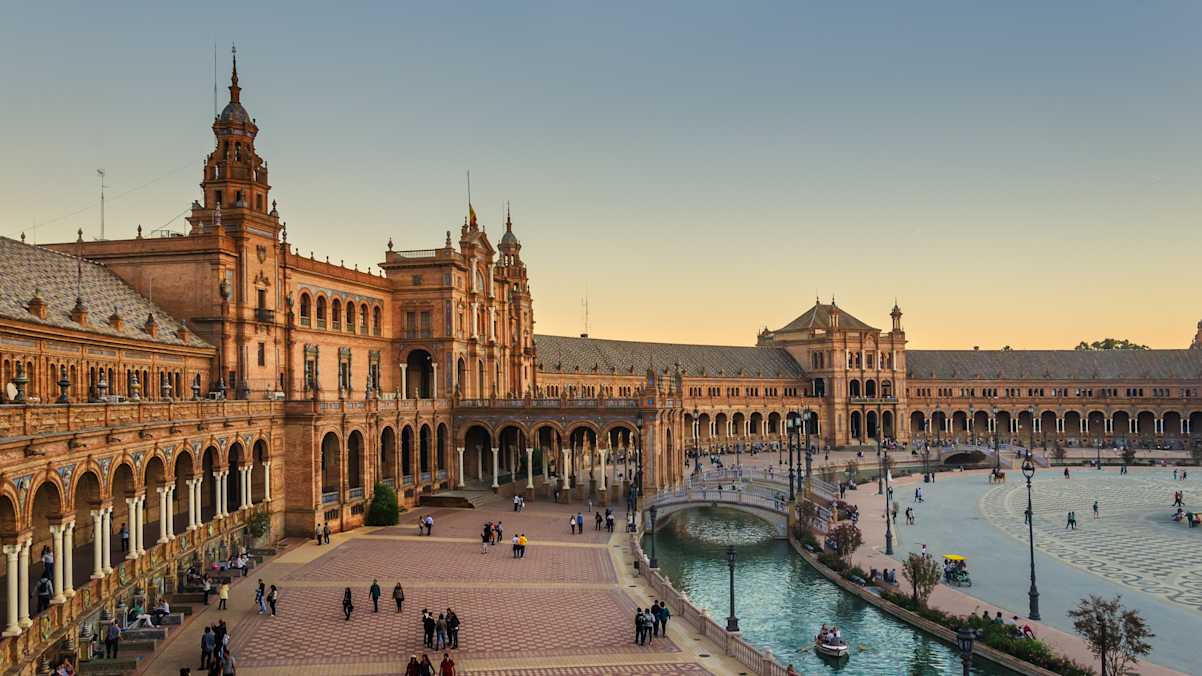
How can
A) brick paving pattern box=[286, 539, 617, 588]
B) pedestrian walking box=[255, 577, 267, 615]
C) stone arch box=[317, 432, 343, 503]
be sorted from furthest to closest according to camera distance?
1. stone arch box=[317, 432, 343, 503]
2. brick paving pattern box=[286, 539, 617, 588]
3. pedestrian walking box=[255, 577, 267, 615]

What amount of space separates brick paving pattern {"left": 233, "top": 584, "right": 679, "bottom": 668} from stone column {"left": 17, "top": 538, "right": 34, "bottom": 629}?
641 centimetres

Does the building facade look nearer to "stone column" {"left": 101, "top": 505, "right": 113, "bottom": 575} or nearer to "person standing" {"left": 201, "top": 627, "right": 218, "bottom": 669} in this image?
"stone column" {"left": 101, "top": 505, "right": 113, "bottom": 575}

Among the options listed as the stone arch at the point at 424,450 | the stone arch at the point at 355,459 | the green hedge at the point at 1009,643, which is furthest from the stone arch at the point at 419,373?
the green hedge at the point at 1009,643

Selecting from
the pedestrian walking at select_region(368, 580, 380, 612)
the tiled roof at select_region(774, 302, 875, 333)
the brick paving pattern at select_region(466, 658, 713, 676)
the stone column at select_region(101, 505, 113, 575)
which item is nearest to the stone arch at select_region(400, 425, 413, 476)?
the pedestrian walking at select_region(368, 580, 380, 612)

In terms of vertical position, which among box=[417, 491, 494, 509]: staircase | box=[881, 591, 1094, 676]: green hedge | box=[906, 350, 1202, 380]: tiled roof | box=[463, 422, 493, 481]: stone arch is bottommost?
box=[881, 591, 1094, 676]: green hedge

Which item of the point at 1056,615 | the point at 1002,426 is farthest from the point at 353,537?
the point at 1002,426

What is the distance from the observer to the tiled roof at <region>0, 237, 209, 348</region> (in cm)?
3750

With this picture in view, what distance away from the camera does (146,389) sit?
44.6m

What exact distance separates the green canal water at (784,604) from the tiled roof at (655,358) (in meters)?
45.9

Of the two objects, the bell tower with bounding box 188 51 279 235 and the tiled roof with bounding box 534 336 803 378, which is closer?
the bell tower with bounding box 188 51 279 235

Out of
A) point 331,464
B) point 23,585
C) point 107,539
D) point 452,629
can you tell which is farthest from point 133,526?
point 331,464

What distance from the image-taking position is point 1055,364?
128 m

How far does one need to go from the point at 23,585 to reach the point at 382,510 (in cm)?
2912

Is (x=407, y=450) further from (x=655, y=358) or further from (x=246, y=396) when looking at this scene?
(x=655, y=358)
